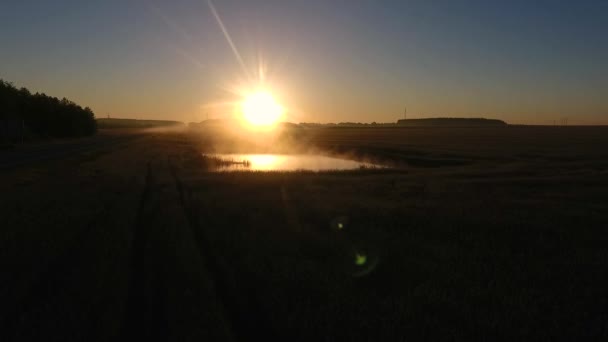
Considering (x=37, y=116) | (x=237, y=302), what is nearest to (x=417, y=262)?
(x=237, y=302)

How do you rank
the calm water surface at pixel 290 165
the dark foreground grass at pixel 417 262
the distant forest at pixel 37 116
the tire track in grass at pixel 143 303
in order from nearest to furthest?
the tire track in grass at pixel 143 303
the dark foreground grass at pixel 417 262
the calm water surface at pixel 290 165
the distant forest at pixel 37 116

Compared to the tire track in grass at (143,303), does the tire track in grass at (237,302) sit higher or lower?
lower

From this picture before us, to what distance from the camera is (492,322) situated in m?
5.74

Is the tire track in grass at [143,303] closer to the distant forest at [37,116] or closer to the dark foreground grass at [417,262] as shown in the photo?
the dark foreground grass at [417,262]

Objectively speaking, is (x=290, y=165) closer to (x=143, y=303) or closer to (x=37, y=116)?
(x=143, y=303)

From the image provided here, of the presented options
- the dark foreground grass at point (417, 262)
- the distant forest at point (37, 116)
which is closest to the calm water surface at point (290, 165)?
the dark foreground grass at point (417, 262)

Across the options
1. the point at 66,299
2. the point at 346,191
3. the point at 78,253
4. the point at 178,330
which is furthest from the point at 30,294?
the point at 346,191

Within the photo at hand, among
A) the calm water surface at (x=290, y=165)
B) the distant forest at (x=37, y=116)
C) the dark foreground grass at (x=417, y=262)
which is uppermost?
the distant forest at (x=37, y=116)

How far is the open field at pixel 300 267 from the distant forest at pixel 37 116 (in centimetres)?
4689

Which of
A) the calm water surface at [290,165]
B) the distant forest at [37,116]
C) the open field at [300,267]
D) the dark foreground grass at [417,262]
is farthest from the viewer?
the distant forest at [37,116]

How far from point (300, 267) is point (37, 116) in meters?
77.5

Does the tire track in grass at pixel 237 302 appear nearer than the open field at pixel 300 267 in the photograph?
Yes

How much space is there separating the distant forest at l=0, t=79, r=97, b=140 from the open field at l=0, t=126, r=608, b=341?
46894mm

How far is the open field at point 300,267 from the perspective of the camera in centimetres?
556
